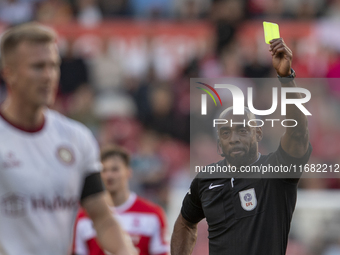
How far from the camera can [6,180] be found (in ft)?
9.86

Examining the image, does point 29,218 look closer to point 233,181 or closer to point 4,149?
point 4,149

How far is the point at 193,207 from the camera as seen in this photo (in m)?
3.34

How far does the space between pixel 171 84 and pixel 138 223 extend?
477 centimetres

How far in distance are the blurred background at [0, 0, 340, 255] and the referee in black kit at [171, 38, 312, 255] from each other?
15.1ft

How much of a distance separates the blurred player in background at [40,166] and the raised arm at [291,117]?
1.11 metres

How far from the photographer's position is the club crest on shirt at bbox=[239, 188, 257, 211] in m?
3.03

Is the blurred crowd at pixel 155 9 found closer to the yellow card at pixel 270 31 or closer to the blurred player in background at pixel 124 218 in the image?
the blurred player in background at pixel 124 218

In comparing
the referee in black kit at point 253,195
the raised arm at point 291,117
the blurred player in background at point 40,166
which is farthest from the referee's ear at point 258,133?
the blurred player in background at point 40,166

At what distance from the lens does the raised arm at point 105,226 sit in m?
3.32

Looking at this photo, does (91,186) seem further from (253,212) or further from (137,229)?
(137,229)

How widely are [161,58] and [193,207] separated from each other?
8057 millimetres

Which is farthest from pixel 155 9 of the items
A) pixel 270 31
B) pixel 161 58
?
pixel 270 31

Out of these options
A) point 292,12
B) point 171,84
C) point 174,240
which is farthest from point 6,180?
point 292,12

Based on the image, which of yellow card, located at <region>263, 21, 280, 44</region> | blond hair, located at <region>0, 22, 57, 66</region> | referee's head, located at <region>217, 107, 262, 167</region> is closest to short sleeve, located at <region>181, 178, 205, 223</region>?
referee's head, located at <region>217, 107, 262, 167</region>
